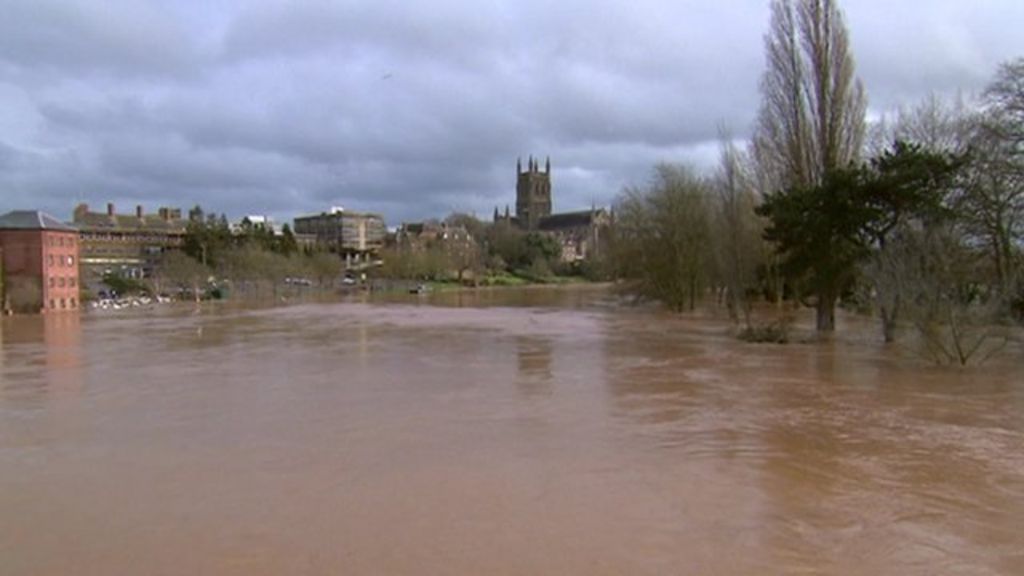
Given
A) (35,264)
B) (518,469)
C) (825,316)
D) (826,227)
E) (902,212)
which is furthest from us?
(35,264)

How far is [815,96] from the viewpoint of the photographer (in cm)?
3050

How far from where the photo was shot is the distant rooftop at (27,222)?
61031 mm

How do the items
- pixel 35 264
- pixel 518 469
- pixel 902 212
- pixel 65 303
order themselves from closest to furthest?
1. pixel 518 469
2. pixel 902 212
3. pixel 35 264
4. pixel 65 303

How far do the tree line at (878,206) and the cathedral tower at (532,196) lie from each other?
440ft

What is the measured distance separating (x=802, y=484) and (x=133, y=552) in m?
6.97

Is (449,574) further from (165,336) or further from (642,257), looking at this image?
(642,257)

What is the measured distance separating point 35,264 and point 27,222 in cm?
384

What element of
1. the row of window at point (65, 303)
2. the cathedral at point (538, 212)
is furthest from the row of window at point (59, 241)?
the cathedral at point (538, 212)

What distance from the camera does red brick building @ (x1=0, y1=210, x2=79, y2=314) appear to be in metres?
58.2

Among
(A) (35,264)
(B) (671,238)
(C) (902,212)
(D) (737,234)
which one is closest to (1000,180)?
(C) (902,212)

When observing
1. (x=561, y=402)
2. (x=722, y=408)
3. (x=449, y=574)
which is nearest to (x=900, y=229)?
(x=722, y=408)

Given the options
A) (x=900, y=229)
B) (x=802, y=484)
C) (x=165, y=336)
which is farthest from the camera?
(x=165, y=336)

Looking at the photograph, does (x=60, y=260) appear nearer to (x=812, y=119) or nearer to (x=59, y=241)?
(x=59, y=241)

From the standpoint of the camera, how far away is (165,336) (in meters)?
34.7
